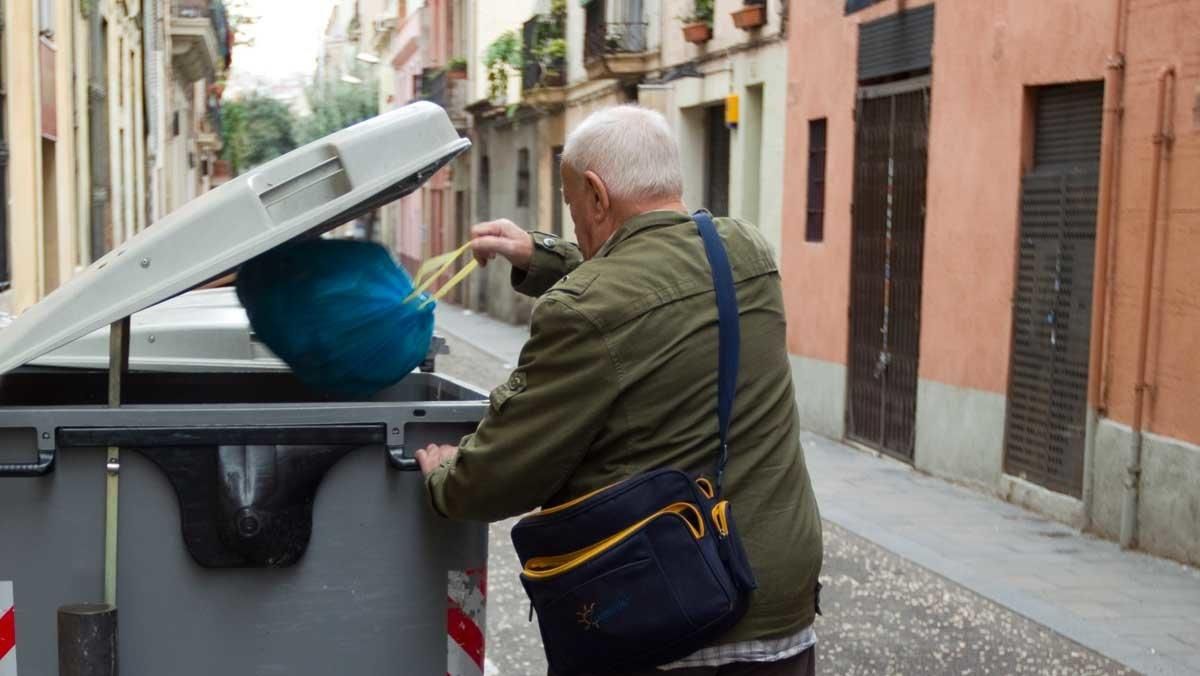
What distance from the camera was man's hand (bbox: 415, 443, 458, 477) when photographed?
3.26 metres

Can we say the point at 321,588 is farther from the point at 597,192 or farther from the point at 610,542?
the point at 597,192

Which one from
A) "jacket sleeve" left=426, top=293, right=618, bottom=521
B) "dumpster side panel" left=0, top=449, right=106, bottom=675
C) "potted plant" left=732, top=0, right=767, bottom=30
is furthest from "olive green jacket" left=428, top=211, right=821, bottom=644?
"potted plant" left=732, top=0, right=767, bottom=30

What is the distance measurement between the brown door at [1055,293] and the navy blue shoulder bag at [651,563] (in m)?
7.24

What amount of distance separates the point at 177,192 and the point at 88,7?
2143 cm

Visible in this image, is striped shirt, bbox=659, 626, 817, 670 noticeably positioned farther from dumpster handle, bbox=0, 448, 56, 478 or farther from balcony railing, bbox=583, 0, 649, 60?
balcony railing, bbox=583, 0, 649, 60

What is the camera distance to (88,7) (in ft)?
55.9

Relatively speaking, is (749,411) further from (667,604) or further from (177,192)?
(177,192)

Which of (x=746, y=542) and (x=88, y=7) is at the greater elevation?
(x=88, y=7)

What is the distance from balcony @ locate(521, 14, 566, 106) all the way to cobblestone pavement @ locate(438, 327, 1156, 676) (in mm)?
18135

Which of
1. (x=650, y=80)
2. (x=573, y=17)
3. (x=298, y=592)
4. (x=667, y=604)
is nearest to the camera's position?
(x=667, y=604)

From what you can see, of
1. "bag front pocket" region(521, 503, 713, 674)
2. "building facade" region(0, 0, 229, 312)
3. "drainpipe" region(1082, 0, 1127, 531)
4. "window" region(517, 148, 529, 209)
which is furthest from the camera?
"window" region(517, 148, 529, 209)

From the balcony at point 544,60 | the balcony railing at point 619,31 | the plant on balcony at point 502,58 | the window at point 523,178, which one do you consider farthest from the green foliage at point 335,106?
the balcony railing at point 619,31

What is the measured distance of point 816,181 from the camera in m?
14.5

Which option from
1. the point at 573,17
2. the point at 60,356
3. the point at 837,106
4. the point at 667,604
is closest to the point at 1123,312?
the point at 837,106
